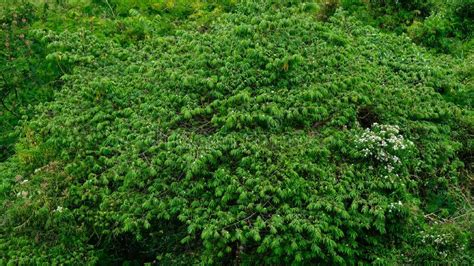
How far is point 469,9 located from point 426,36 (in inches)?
41.3

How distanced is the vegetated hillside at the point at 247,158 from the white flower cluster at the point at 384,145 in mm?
15

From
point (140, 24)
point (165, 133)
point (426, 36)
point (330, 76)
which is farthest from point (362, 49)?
point (140, 24)

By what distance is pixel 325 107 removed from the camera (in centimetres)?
605

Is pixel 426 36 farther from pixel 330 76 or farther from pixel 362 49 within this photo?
pixel 330 76

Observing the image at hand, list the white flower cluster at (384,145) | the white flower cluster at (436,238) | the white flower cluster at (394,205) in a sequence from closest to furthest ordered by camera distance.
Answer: the white flower cluster at (394,205), the white flower cluster at (436,238), the white flower cluster at (384,145)

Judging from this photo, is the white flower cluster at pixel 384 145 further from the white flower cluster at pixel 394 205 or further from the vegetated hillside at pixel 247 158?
the white flower cluster at pixel 394 205

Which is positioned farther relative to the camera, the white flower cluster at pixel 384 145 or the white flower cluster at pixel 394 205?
the white flower cluster at pixel 384 145

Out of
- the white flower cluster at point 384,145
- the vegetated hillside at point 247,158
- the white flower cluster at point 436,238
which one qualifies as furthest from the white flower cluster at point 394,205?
the white flower cluster at point 436,238

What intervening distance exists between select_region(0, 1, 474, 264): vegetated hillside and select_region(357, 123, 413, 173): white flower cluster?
0.05 ft

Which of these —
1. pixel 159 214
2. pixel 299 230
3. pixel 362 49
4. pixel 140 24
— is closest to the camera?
pixel 299 230

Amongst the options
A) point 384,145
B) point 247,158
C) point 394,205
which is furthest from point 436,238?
point 247,158

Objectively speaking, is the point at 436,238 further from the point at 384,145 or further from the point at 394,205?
the point at 384,145

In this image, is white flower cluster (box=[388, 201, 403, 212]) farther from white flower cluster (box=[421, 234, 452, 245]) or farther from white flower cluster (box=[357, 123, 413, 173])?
white flower cluster (box=[421, 234, 452, 245])

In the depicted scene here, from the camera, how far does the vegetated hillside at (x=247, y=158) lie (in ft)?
17.3
